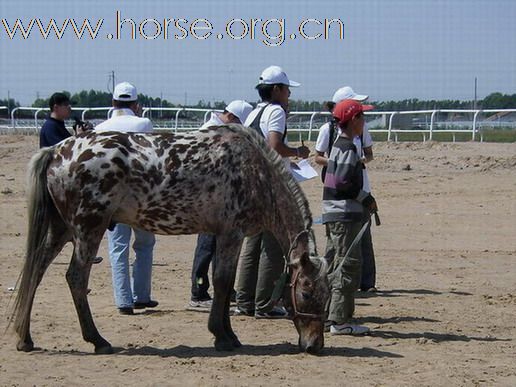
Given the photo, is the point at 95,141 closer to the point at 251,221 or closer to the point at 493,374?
the point at 251,221

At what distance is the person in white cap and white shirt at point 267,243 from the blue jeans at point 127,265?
936mm

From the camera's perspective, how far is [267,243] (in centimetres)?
929

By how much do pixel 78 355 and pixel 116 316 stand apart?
1.58 metres

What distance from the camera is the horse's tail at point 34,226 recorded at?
787 cm

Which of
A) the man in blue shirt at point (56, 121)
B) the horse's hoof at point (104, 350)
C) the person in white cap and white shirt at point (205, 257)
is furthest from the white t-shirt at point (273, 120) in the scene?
the man in blue shirt at point (56, 121)

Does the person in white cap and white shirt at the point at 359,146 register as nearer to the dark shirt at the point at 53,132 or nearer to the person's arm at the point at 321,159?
the person's arm at the point at 321,159

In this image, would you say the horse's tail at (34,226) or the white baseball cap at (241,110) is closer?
the horse's tail at (34,226)

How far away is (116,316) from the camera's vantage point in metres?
9.42

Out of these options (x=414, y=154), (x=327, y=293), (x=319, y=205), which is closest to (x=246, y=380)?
(x=327, y=293)

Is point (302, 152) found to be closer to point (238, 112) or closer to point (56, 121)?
point (238, 112)

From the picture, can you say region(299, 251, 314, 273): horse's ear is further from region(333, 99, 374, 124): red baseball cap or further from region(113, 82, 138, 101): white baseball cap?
region(113, 82, 138, 101): white baseball cap

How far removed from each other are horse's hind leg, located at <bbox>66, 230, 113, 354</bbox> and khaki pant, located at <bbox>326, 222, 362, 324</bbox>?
1.95 metres

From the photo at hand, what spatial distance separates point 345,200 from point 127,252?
7.54ft

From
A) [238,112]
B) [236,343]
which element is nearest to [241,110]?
[238,112]
